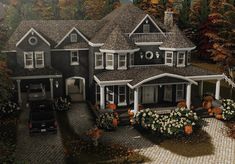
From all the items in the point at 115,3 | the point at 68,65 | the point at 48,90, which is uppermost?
the point at 115,3

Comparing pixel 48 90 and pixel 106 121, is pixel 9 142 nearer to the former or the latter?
pixel 106 121

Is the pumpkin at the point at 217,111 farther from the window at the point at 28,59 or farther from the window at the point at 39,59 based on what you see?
the window at the point at 28,59

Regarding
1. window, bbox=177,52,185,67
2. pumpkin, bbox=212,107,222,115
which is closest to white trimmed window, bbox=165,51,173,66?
window, bbox=177,52,185,67

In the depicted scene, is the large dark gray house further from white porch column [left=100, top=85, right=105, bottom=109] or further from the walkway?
the walkway

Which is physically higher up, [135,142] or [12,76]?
[12,76]

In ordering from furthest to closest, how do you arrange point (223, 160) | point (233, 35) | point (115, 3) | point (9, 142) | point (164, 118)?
point (115, 3) → point (233, 35) → point (164, 118) → point (9, 142) → point (223, 160)

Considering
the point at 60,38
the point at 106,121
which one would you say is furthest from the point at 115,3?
the point at 106,121

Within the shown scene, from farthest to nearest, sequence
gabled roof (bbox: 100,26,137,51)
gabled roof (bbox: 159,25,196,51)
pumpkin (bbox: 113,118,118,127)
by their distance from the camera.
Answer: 1. gabled roof (bbox: 159,25,196,51)
2. gabled roof (bbox: 100,26,137,51)
3. pumpkin (bbox: 113,118,118,127)
